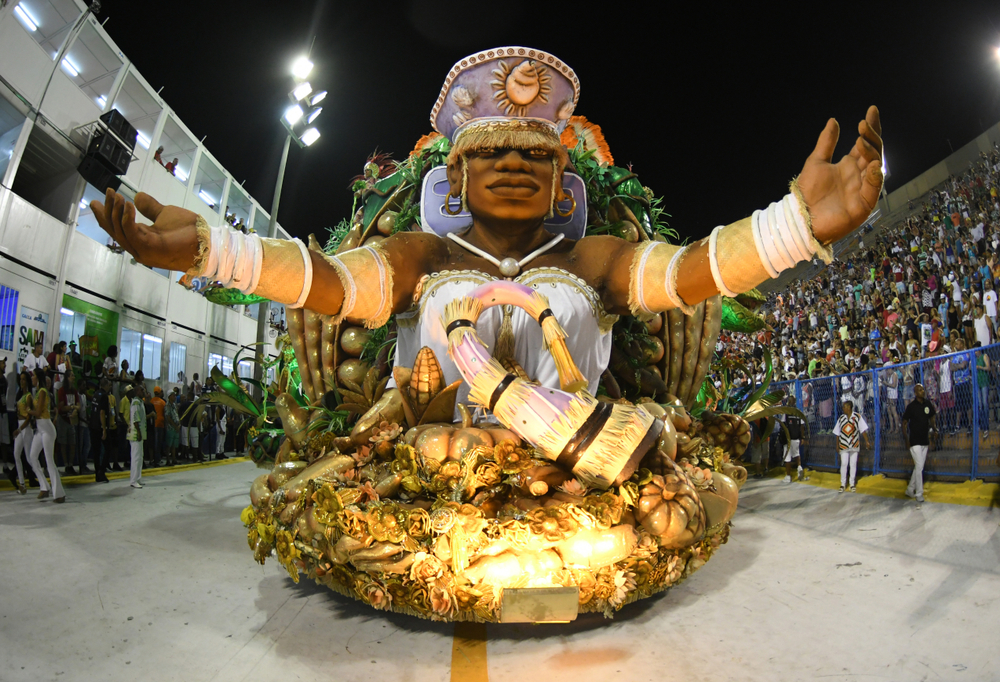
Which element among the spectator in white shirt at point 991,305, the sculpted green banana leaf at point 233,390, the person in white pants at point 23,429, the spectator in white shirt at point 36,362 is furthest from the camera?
the spectator in white shirt at point 991,305

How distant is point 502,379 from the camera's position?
2.46 metres

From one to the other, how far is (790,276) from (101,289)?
1809 cm

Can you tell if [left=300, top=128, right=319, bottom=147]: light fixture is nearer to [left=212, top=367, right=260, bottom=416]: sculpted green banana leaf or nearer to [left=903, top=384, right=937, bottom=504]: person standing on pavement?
[left=212, top=367, right=260, bottom=416]: sculpted green banana leaf

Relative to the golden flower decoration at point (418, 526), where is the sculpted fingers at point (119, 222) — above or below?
above

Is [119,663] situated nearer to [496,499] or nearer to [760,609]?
[496,499]

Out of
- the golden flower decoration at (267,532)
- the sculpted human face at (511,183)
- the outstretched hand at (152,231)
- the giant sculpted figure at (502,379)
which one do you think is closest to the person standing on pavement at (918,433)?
the giant sculpted figure at (502,379)

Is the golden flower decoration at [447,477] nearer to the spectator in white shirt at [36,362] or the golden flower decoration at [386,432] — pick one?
the golden flower decoration at [386,432]

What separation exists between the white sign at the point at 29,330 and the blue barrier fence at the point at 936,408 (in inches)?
472

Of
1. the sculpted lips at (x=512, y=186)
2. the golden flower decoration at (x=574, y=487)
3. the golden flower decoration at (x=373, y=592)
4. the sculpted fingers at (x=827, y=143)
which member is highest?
the sculpted lips at (x=512, y=186)

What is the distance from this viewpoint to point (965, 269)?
9930 mm

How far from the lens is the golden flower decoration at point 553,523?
227 centimetres

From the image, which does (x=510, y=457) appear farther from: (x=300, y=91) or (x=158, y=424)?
(x=300, y=91)

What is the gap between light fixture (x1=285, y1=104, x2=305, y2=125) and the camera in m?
11.8

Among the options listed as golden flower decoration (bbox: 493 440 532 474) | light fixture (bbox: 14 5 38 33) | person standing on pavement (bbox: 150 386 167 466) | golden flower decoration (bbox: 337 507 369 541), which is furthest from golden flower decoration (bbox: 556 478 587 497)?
light fixture (bbox: 14 5 38 33)
